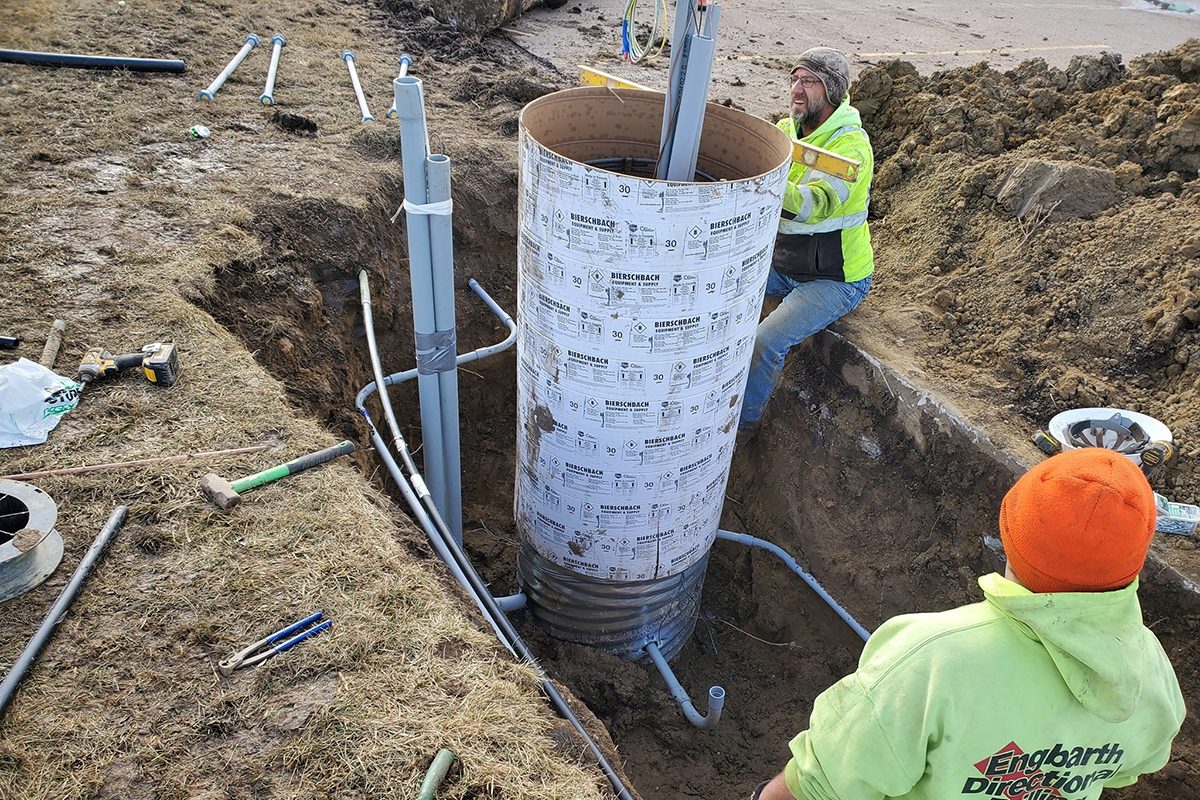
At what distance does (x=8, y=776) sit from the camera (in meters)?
1.99

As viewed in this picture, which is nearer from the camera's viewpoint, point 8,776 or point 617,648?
point 8,776

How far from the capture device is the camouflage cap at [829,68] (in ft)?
12.4

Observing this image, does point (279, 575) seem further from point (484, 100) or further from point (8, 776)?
point (484, 100)

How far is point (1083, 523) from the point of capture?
55.7 inches

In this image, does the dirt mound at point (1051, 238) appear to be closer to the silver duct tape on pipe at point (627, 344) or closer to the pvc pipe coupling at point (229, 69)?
the silver duct tape on pipe at point (627, 344)

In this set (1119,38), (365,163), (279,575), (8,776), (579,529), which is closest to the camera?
(8,776)

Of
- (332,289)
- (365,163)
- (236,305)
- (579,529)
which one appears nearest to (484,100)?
(365,163)

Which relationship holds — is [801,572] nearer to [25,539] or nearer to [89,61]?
[25,539]

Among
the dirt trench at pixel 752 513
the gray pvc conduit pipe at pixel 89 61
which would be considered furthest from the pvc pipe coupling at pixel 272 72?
the dirt trench at pixel 752 513

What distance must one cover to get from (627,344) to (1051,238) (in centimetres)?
344

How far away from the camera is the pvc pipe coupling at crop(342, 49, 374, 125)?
6113mm

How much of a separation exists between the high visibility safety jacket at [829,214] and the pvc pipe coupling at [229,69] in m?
4.63

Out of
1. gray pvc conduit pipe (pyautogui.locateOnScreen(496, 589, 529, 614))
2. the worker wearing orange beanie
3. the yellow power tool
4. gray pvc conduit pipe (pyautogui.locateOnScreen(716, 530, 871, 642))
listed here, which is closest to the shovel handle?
the yellow power tool

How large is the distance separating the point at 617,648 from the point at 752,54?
8220mm
